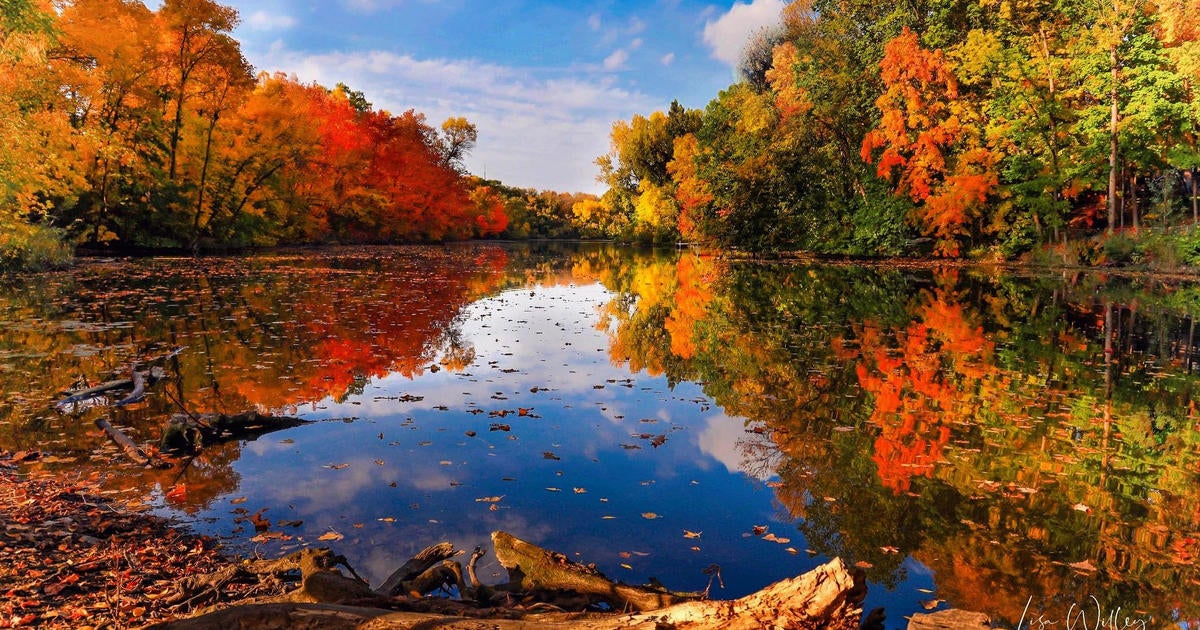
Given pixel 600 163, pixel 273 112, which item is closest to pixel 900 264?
pixel 273 112

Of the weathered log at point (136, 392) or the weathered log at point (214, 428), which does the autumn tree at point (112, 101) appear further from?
the weathered log at point (214, 428)

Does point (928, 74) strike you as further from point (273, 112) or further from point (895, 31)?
point (273, 112)

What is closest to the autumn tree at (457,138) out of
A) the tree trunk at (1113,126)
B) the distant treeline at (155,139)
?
the distant treeline at (155,139)

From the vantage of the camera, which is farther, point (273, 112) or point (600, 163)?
point (600, 163)

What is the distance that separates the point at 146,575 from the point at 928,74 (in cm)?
3635

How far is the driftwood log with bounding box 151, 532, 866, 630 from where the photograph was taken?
8.09ft

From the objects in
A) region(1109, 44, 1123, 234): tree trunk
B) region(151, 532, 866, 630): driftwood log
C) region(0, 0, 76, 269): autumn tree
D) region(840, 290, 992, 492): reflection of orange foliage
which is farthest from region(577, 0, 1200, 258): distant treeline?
region(151, 532, 866, 630): driftwood log

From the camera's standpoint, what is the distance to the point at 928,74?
30.6 metres

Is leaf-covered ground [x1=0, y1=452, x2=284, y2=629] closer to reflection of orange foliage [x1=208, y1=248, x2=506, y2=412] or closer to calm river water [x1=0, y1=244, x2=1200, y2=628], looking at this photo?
calm river water [x1=0, y1=244, x2=1200, y2=628]

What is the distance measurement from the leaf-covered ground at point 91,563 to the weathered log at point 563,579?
1408mm

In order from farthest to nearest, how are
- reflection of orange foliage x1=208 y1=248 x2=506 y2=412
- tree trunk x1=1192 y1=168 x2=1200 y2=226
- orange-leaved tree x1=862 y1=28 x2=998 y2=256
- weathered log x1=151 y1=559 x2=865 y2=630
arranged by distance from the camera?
orange-leaved tree x1=862 y1=28 x2=998 y2=256 < tree trunk x1=1192 y1=168 x2=1200 y2=226 < reflection of orange foliage x1=208 y1=248 x2=506 y2=412 < weathered log x1=151 y1=559 x2=865 y2=630

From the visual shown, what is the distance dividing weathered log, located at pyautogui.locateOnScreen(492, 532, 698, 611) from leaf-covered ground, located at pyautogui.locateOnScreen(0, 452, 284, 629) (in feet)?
4.62
